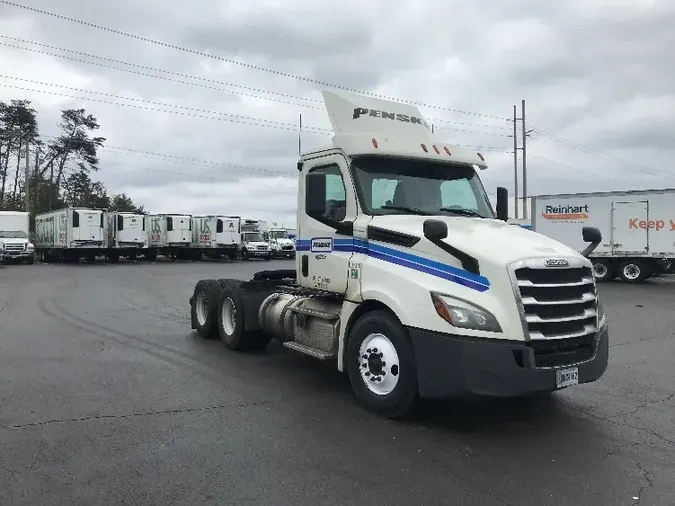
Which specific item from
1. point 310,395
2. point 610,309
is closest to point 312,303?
point 310,395

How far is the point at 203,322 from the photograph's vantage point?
387 inches

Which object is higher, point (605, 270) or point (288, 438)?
point (605, 270)

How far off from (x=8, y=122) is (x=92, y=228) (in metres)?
33.0

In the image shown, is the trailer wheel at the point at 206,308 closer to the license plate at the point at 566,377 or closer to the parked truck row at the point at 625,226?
the license plate at the point at 566,377

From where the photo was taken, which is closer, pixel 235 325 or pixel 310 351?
pixel 310 351

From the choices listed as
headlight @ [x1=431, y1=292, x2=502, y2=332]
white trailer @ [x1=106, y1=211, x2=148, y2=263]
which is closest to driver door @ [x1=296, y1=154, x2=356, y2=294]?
headlight @ [x1=431, y1=292, x2=502, y2=332]

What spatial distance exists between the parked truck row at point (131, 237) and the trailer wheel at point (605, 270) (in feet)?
74.6

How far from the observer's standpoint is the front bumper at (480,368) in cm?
486

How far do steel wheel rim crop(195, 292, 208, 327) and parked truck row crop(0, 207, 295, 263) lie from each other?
30.1 m

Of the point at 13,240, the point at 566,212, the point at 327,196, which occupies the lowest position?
the point at 13,240

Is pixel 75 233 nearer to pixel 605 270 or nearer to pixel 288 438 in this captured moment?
pixel 605 270

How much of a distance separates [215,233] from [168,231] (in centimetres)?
336

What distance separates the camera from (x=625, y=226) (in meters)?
23.5

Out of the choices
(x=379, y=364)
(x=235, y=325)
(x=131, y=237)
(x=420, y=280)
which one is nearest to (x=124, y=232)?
(x=131, y=237)
